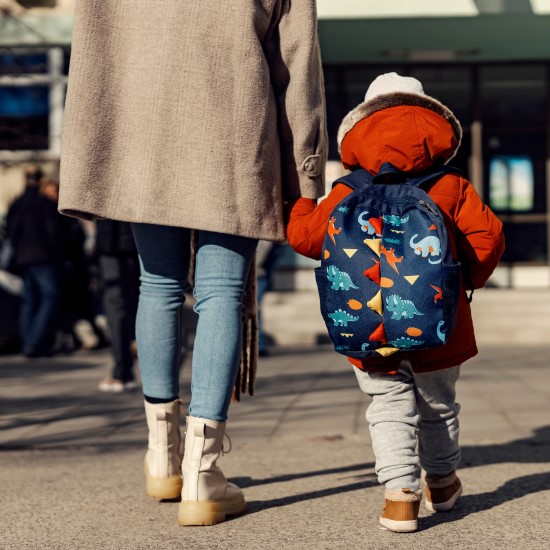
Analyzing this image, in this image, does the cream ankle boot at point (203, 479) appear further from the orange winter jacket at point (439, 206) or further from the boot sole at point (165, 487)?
the orange winter jacket at point (439, 206)

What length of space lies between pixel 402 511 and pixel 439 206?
85 cm

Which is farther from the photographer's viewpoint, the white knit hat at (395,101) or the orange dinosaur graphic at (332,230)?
the white knit hat at (395,101)

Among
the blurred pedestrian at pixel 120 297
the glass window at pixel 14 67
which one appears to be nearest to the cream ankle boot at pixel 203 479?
the blurred pedestrian at pixel 120 297

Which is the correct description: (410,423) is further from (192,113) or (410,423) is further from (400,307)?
(192,113)

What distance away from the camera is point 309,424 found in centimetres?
521

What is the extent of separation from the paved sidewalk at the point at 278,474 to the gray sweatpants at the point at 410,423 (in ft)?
0.53

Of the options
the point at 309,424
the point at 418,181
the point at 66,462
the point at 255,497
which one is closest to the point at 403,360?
the point at 418,181

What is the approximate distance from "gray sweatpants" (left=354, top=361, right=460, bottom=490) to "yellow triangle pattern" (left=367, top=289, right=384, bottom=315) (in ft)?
0.75

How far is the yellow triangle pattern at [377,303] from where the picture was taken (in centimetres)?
299

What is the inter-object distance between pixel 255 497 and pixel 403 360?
2.58 ft

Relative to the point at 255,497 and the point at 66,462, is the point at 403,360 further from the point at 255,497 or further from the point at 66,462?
the point at 66,462

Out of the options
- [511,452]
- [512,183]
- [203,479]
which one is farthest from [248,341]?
[512,183]

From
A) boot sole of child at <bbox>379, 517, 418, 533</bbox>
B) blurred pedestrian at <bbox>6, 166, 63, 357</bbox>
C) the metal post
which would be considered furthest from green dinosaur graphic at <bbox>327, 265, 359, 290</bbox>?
the metal post

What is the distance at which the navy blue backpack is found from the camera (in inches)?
116
